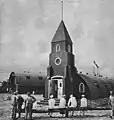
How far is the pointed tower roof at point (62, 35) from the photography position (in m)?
30.2

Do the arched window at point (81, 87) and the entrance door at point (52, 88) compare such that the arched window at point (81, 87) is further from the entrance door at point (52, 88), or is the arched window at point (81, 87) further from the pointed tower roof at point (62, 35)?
the pointed tower roof at point (62, 35)

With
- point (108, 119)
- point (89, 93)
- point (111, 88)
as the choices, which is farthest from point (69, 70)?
point (111, 88)

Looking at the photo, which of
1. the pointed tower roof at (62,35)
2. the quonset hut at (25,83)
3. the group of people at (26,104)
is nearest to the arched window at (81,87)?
the pointed tower roof at (62,35)

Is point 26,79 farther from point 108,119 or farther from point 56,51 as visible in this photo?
point 108,119

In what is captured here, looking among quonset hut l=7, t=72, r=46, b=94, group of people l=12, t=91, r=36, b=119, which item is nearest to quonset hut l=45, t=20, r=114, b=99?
group of people l=12, t=91, r=36, b=119

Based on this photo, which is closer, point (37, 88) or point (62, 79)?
point (62, 79)

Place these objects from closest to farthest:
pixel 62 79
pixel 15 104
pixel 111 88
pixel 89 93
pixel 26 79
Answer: pixel 15 104 < pixel 62 79 < pixel 89 93 < pixel 111 88 < pixel 26 79

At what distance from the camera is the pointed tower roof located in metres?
30.2

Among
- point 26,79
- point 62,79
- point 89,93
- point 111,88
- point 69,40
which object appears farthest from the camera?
point 26,79

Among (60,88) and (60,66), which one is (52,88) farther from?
(60,66)

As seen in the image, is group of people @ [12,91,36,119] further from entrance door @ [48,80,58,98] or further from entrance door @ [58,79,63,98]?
entrance door @ [48,80,58,98]

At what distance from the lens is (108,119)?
1638 cm

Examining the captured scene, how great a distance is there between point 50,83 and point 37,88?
2052 cm

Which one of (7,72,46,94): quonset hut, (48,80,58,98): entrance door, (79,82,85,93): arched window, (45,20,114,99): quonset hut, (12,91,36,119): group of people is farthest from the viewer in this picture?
(7,72,46,94): quonset hut
